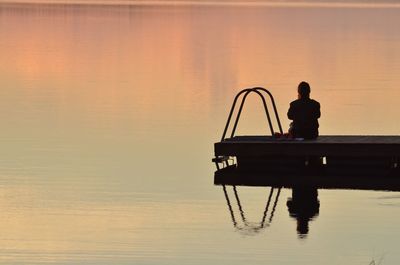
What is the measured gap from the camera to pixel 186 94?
43.3 metres

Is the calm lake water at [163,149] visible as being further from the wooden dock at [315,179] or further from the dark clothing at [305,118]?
the dark clothing at [305,118]

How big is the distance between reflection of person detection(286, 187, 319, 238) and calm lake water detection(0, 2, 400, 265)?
0.12 metres

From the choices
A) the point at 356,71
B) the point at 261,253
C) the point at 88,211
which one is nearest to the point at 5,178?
the point at 88,211

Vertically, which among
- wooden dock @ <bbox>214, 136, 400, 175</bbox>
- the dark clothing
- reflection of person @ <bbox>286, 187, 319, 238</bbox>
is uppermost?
the dark clothing

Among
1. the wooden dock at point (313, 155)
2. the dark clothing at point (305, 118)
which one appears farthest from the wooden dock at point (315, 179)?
the dark clothing at point (305, 118)

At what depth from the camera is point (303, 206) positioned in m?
23.5

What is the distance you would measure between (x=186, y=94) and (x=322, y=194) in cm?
1889

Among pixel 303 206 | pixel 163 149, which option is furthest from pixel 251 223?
pixel 163 149

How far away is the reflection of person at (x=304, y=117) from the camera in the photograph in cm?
2694

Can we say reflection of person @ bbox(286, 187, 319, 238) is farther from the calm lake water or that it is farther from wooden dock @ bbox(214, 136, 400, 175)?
wooden dock @ bbox(214, 136, 400, 175)

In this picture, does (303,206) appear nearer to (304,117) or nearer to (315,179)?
(315,179)

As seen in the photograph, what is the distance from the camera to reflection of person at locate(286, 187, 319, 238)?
21883mm

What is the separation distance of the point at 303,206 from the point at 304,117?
359 cm

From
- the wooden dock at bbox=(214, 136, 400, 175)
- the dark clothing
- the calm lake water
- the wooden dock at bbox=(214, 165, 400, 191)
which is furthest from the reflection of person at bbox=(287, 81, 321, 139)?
the calm lake water
